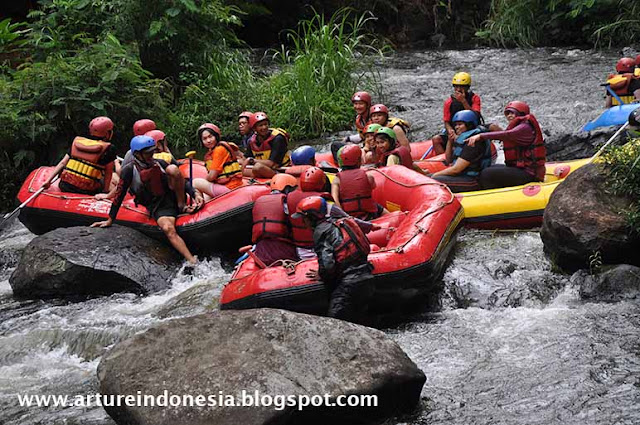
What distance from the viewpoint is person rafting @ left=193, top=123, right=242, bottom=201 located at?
9.17m

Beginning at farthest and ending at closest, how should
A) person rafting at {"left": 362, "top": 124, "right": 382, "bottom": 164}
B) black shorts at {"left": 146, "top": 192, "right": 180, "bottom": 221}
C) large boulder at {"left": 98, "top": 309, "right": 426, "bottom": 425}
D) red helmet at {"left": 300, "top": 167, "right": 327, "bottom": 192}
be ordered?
person rafting at {"left": 362, "top": 124, "right": 382, "bottom": 164} → black shorts at {"left": 146, "top": 192, "right": 180, "bottom": 221} → red helmet at {"left": 300, "top": 167, "right": 327, "bottom": 192} → large boulder at {"left": 98, "top": 309, "right": 426, "bottom": 425}

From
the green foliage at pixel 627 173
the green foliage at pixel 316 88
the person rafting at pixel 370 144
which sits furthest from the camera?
the green foliage at pixel 316 88

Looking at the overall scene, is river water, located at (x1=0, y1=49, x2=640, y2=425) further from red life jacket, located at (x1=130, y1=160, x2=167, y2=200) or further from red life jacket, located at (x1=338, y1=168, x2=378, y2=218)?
red life jacket, located at (x1=338, y1=168, x2=378, y2=218)

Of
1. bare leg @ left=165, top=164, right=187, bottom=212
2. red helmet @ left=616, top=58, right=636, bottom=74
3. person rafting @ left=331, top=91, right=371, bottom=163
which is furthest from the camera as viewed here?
red helmet @ left=616, top=58, right=636, bottom=74

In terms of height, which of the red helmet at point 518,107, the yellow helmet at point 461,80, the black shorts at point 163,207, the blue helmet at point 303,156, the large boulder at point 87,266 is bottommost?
the large boulder at point 87,266

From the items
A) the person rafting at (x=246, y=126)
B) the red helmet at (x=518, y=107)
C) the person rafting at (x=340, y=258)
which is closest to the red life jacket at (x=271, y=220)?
the person rafting at (x=340, y=258)

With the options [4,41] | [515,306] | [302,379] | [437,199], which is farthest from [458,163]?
[4,41]

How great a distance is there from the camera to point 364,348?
5246 mm

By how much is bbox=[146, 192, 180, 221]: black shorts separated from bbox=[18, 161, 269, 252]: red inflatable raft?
8 centimetres

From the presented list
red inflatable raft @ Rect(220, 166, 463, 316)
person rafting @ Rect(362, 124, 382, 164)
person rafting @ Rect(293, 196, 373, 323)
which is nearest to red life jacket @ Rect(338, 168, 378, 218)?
red inflatable raft @ Rect(220, 166, 463, 316)

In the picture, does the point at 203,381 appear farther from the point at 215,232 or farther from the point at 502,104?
the point at 502,104

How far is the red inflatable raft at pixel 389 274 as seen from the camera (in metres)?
6.83

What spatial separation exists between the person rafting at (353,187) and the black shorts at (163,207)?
175cm

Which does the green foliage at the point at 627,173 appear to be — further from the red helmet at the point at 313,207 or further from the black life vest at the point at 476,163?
the red helmet at the point at 313,207
